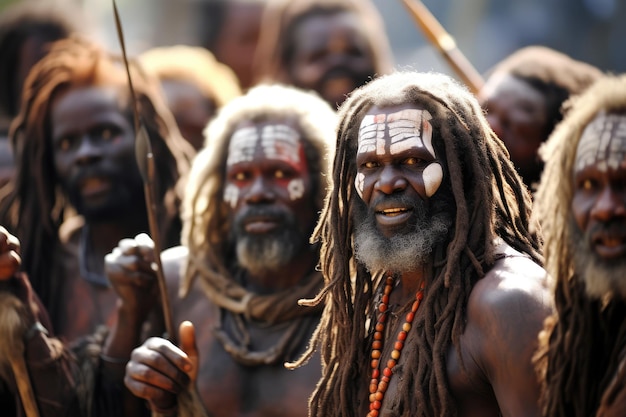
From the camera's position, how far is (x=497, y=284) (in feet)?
13.6

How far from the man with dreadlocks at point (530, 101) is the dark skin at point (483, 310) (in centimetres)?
176

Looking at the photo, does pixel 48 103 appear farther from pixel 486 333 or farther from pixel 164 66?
pixel 486 333

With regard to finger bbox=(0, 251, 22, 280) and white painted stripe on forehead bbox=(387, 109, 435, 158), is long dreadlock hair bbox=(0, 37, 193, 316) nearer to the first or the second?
finger bbox=(0, 251, 22, 280)

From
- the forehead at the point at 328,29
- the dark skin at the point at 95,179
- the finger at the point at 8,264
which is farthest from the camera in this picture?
the forehead at the point at 328,29

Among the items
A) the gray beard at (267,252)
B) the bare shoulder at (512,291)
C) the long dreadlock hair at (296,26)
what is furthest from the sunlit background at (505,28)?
the bare shoulder at (512,291)

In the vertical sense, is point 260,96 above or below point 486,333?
above

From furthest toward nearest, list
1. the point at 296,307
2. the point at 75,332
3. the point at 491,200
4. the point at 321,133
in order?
the point at 75,332, the point at 321,133, the point at 296,307, the point at 491,200

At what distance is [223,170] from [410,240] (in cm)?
178

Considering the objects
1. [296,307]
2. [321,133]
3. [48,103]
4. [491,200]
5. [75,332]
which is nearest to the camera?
[491,200]

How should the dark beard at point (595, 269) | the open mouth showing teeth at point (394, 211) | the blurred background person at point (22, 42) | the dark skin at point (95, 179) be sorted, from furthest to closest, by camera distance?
1. the blurred background person at point (22, 42)
2. the dark skin at point (95, 179)
3. the open mouth showing teeth at point (394, 211)
4. the dark beard at point (595, 269)

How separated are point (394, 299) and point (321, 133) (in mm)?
1496

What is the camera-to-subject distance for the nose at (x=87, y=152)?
21.4 feet

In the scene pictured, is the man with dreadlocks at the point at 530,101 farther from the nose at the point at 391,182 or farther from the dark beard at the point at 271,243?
the nose at the point at 391,182

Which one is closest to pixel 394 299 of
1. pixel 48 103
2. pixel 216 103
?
pixel 48 103
